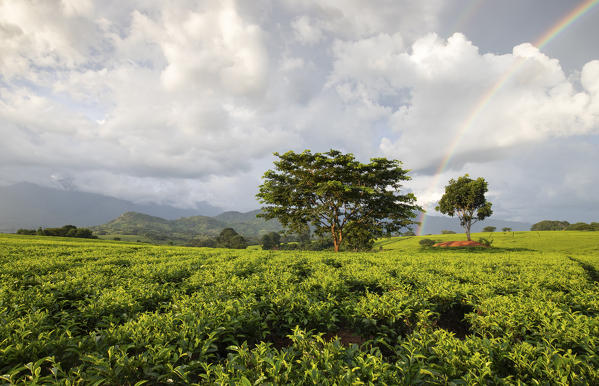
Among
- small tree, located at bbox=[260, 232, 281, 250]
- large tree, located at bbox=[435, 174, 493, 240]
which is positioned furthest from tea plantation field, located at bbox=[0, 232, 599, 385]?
small tree, located at bbox=[260, 232, 281, 250]

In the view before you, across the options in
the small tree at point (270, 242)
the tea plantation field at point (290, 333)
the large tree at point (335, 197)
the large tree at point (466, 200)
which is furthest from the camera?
the small tree at point (270, 242)

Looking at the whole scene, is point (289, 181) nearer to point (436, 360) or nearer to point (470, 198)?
point (436, 360)

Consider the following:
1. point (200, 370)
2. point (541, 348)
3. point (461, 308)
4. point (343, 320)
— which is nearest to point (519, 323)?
point (541, 348)

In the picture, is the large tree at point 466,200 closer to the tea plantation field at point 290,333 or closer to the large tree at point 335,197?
the large tree at point 335,197

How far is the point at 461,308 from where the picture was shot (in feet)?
20.4

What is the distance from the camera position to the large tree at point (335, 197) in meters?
23.4

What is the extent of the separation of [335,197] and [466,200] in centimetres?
3336

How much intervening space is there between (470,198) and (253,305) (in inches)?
1938

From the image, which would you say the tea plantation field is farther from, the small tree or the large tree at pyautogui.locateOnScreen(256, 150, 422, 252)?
the small tree

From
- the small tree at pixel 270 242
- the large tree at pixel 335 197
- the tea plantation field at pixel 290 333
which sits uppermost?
the large tree at pixel 335 197

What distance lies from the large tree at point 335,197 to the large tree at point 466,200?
26.1m

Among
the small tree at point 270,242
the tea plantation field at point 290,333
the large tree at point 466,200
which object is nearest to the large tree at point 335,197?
the tea plantation field at point 290,333

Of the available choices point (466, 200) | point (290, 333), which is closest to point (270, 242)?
point (466, 200)

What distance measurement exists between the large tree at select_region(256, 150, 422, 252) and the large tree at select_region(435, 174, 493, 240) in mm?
26143
